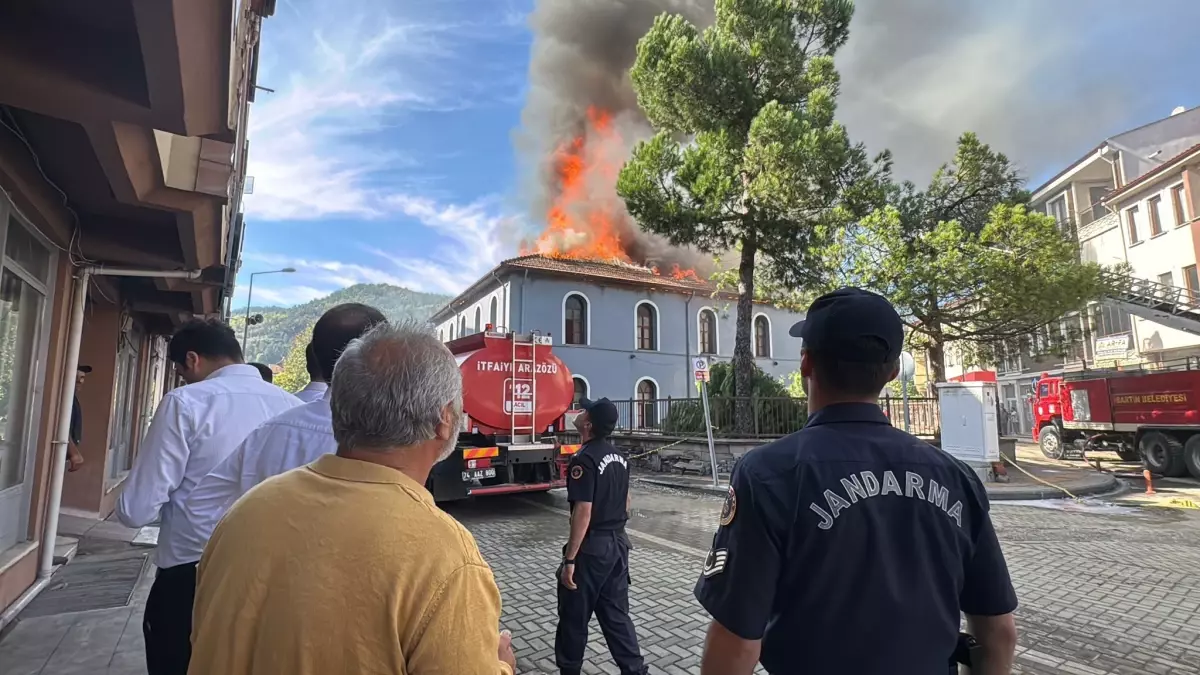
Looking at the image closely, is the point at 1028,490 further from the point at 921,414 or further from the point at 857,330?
the point at 857,330

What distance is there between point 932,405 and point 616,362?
11.6 m

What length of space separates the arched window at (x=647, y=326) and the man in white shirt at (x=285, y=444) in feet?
74.9

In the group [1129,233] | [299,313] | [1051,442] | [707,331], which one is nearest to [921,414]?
[1051,442]

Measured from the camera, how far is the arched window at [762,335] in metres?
28.0

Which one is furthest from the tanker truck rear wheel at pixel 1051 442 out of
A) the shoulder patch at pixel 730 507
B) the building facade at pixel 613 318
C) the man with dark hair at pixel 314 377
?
the man with dark hair at pixel 314 377

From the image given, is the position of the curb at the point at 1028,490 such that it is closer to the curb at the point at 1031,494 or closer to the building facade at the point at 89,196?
the curb at the point at 1031,494

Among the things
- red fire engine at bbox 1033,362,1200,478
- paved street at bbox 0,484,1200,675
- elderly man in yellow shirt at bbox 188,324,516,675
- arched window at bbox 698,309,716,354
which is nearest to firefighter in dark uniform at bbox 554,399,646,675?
paved street at bbox 0,484,1200,675

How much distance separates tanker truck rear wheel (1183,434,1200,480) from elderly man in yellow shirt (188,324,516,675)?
17.9 metres

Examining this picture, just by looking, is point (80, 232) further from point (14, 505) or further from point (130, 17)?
point (130, 17)

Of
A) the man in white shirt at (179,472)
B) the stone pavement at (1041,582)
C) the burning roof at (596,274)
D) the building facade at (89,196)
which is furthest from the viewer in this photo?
the burning roof at (596,274)

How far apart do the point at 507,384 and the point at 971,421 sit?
957cm

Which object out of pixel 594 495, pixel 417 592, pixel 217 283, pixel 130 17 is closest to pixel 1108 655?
pixel 594 495

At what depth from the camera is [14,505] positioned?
4.82 m

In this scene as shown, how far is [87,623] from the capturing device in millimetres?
4340
